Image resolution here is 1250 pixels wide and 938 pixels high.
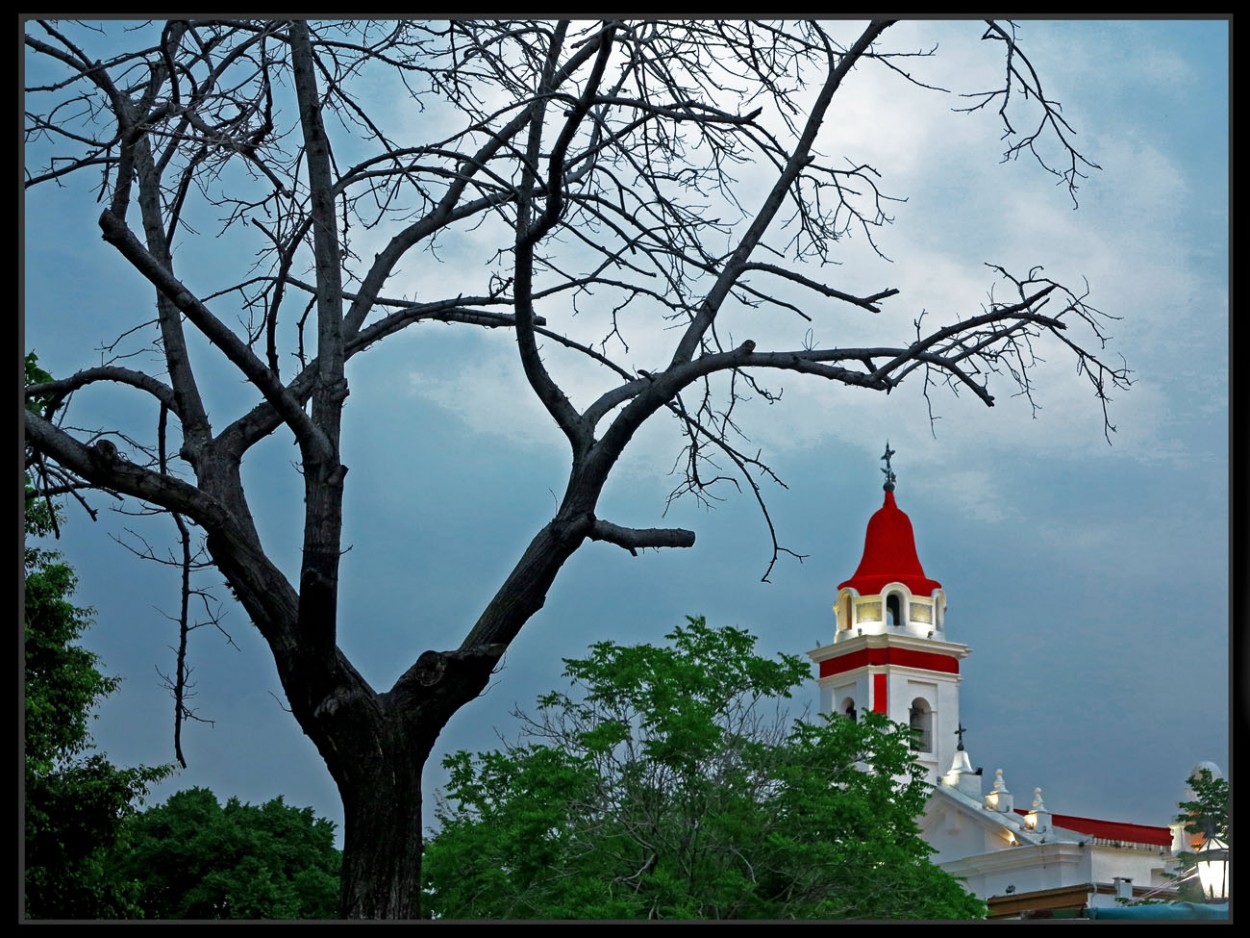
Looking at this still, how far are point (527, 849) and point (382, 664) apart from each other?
5.66 meters

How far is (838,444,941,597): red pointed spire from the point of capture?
1323 inches

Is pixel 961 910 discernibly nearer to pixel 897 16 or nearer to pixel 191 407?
pixel 191 407

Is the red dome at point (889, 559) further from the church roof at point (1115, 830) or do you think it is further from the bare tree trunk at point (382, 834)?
the bare tree trunk at point (382, 834)

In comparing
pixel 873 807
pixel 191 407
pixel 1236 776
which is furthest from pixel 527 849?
pixel 1236 776

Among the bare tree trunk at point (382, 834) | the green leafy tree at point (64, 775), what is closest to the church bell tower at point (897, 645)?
the green leafy tree at point (64, 775)

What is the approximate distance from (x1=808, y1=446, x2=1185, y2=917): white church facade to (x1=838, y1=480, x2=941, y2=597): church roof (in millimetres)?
24

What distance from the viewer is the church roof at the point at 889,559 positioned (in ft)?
110

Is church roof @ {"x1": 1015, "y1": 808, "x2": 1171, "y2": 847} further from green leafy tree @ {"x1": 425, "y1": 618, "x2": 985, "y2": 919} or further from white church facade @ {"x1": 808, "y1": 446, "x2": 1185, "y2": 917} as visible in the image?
green leafy tree @ {"x1": 425, "y1": 618, "x2": 985, "y2": 919}

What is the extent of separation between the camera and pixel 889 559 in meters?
34.2

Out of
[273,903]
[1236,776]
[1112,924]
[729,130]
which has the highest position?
[729,130]

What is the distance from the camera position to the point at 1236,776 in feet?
5.45

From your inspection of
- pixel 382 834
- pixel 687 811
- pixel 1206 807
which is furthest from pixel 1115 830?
pixel 382 834

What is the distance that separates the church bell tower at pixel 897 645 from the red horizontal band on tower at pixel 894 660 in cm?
2

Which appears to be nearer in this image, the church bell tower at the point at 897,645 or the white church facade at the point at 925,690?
the white church facade at the point at 925,690
